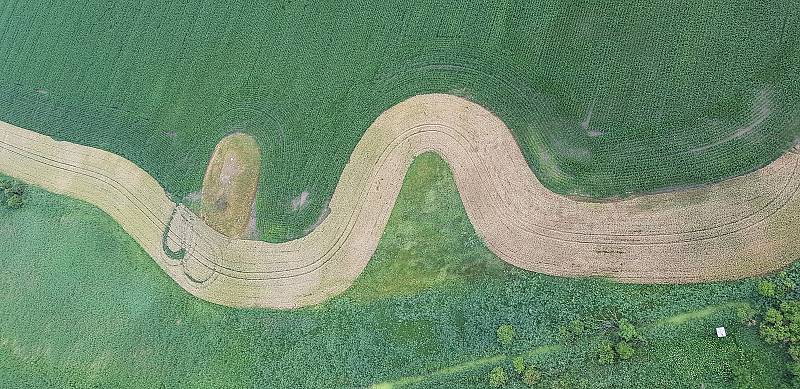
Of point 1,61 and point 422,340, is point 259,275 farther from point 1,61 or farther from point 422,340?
point 1,61

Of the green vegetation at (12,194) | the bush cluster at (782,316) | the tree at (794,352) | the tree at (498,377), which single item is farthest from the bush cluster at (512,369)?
the green vegetation at (12,194)

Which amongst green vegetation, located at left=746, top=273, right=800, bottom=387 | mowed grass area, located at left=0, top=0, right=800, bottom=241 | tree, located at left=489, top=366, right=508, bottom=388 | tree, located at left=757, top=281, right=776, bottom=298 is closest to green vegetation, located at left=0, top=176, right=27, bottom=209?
mowed grass area, located at left=0, top=0, right=800, bottom=241

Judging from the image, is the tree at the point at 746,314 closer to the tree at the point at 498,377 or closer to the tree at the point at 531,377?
the tree at the point at 531,377

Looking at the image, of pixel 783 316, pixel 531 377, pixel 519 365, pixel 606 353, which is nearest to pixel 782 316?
pixel 783 316

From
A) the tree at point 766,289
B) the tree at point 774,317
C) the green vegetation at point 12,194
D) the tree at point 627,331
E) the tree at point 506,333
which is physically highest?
the tree at point 766,289

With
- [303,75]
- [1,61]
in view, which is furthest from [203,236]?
[1,61]

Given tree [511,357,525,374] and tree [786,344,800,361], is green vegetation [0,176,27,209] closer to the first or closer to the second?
tree [511,357,525,374]

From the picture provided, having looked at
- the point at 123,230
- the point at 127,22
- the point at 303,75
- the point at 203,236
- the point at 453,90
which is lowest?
the point at 123,230
